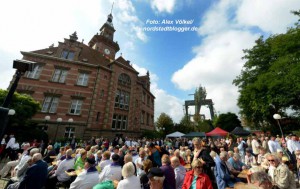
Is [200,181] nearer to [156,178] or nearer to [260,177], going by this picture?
[156,178]

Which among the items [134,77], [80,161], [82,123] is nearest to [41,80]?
[82,123]

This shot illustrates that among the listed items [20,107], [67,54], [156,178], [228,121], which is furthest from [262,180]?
[228,121]

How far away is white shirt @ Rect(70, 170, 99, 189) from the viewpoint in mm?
4140

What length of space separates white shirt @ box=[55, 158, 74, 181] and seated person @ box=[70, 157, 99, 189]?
221 cm

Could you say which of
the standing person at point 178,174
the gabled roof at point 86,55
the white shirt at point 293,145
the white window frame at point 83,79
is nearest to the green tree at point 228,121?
the white shirt at point 293,145

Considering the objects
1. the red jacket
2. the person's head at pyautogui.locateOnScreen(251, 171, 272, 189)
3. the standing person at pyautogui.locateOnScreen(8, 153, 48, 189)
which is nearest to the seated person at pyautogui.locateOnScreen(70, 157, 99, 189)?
the standing person at pyautogui.locateOnScreen(8, 153, 48, 189)

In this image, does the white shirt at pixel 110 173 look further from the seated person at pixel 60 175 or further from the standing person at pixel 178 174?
the seated person at pixel 60 175

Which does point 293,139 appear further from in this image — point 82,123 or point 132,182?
point 82,123

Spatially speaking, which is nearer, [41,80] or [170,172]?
[170,172]

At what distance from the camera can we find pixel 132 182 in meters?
3.38

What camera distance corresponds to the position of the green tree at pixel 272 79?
1753 centimetres

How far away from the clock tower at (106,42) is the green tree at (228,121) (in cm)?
2916

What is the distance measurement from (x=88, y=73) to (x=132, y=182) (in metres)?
22.7

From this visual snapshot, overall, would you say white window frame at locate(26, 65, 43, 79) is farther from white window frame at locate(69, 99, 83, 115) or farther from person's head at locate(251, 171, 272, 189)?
person's head at locate(251, 171, 272, 189)
